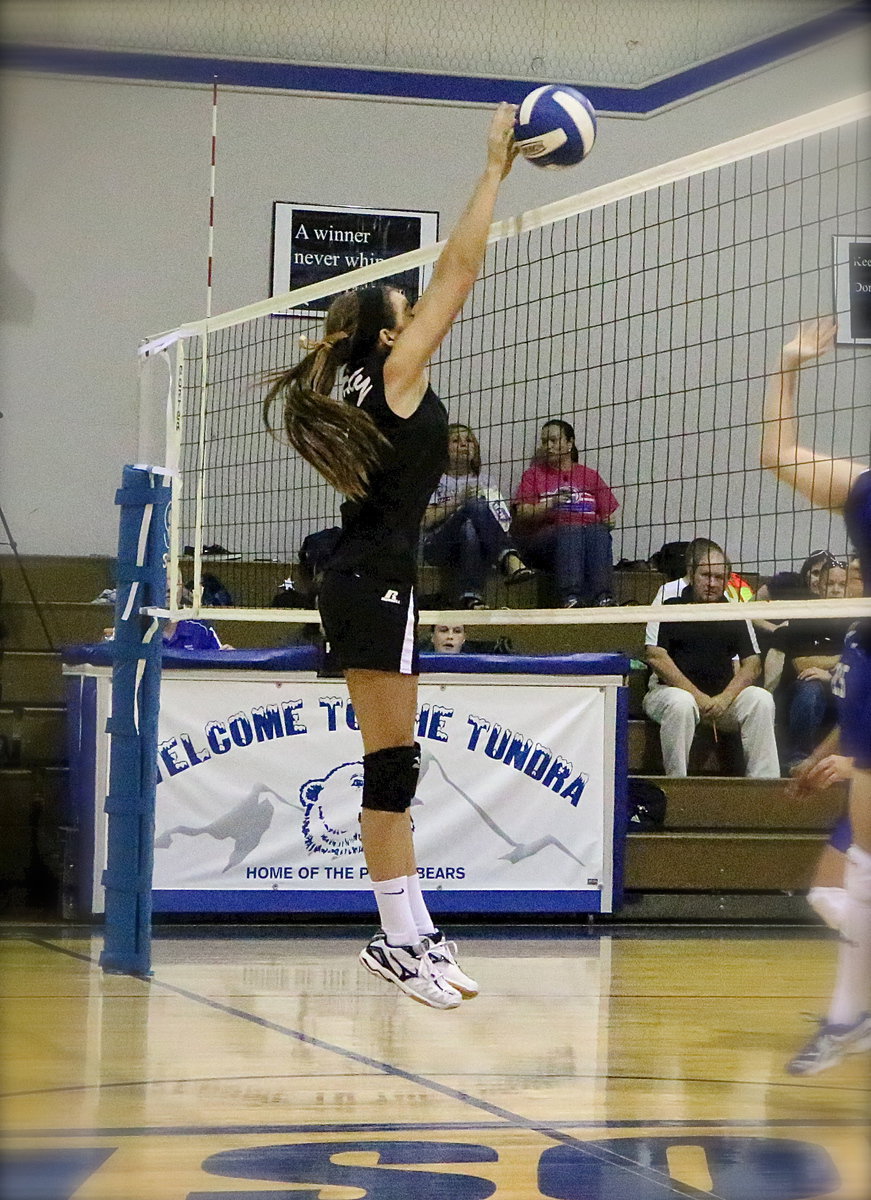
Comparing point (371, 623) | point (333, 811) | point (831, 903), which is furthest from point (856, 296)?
point (371, 623)

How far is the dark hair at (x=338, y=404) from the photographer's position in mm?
3512

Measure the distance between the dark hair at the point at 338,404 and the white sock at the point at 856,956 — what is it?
164 centimetres

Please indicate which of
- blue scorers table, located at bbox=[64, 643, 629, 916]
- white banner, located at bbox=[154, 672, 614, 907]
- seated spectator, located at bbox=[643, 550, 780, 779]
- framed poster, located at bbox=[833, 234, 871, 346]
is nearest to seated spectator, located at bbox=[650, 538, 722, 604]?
seated spectator, located at bbox=[643, 550, 780, 779]

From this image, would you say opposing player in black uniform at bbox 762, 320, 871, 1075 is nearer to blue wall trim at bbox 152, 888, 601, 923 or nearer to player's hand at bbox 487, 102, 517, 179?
player's hand at bbox 487, 102, 517, 179

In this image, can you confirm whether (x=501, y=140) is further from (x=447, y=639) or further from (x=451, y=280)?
(x=447, y=639)

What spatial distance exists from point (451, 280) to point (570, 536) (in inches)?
145

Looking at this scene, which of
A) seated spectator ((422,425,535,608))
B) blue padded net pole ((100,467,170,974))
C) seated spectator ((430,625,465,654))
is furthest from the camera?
seated spectator ((430,625,465,654))

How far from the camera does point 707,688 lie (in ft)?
25.6

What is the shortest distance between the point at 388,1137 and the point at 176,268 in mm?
7189

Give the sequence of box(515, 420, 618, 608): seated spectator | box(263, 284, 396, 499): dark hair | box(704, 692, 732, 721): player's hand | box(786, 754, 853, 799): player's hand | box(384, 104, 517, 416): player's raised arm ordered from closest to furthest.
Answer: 1. box(384, 104, 517, 416): player's raised arm
2. box(263, 284, 396, 499): dark hair
3. box(786, 754, 853, 799): player's hand
4. box(515, 420, 618, 608): seated spectator
5. box(704, 692, 732, 721): player's hand

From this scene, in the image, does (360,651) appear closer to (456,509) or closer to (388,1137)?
(388,1137)

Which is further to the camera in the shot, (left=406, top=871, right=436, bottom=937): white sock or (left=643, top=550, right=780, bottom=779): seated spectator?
(left=643, top=550, right=780, bottom=779): seated spectator

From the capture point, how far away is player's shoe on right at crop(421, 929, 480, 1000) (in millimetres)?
3551

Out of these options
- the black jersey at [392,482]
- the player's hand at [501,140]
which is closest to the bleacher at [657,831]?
the black jersey at [392,482]
